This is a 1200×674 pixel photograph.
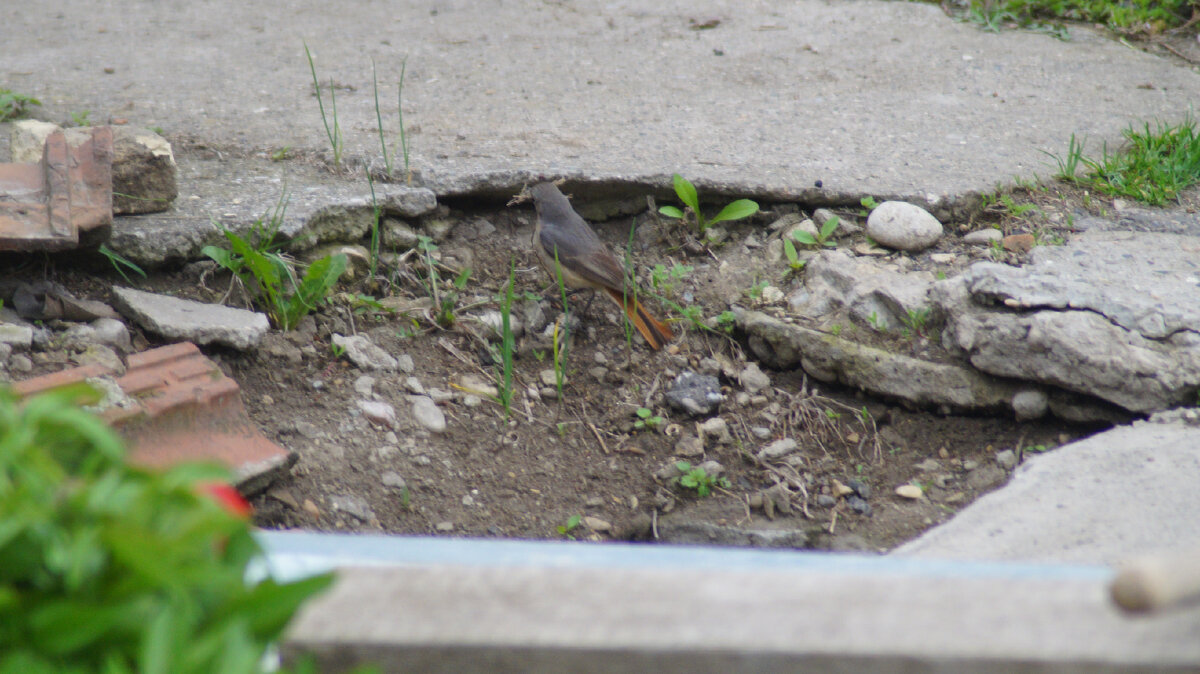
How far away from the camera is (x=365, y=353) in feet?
9.91

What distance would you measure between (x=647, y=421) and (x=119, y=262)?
5.82 ft

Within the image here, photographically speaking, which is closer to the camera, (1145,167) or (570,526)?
(570,526)

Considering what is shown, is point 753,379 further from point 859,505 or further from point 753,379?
point 859,505

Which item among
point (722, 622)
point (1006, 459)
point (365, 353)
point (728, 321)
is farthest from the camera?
point (728, 321)

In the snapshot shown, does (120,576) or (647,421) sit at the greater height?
(120,576)

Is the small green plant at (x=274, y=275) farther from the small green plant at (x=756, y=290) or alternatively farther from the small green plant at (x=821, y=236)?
the small green plant at (x=821, y=236)

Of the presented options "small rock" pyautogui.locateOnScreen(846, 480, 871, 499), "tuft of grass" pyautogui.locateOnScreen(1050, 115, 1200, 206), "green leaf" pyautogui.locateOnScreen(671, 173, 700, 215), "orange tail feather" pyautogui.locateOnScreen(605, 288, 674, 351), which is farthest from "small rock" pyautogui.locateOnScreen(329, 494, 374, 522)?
"tuft of grass" pyautogui.locateOnScreen(1050, 115, 1200, 206)

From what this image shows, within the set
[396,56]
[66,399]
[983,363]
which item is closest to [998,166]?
[983,363]


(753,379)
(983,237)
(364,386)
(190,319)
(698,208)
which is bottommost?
(753,379)

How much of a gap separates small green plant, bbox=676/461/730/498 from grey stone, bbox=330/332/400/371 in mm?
1024

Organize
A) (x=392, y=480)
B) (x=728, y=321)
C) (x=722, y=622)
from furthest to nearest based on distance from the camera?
(x=728, y=321)
(x=392, y=480)
(x=722, y=622)

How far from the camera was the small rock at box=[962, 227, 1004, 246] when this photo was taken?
3.39 meters

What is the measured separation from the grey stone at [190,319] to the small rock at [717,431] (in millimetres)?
1454

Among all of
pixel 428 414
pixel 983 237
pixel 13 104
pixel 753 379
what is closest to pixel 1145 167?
pixel 983 237
